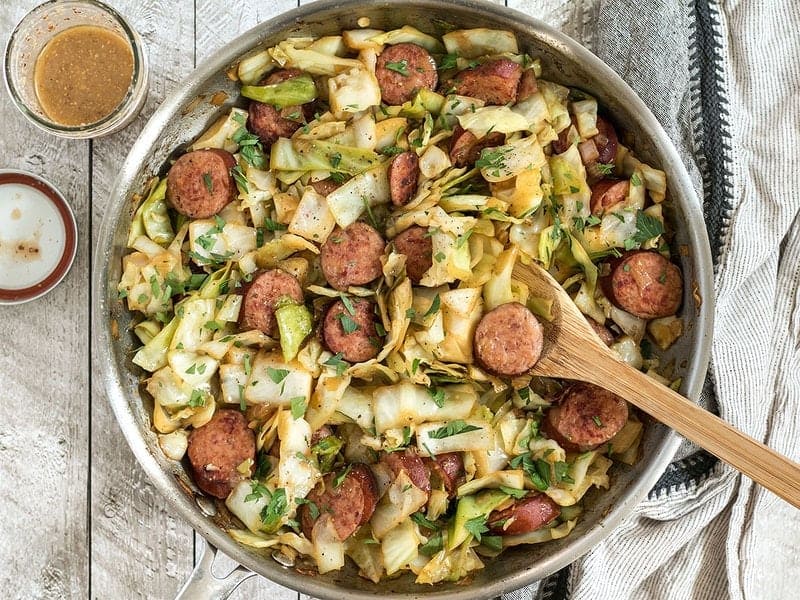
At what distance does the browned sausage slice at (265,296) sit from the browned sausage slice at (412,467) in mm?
635

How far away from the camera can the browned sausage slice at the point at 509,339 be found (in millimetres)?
2775

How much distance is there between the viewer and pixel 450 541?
2.92m

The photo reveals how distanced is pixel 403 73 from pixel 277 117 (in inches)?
19.1

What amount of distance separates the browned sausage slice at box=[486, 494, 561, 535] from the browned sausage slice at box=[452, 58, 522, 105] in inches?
56.3

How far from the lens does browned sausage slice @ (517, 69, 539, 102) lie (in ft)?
9.80

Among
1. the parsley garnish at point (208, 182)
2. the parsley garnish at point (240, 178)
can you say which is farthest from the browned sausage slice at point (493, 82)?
the parsley garnish at point (208, 182)

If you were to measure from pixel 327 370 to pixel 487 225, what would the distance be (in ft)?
2.49

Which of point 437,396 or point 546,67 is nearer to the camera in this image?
point 437,396

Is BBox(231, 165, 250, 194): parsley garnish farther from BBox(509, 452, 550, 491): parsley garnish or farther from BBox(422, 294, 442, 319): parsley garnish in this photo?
BBox(509, 452, 550, 491): parsley garnish

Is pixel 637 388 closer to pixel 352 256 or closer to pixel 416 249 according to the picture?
pixel 416 249

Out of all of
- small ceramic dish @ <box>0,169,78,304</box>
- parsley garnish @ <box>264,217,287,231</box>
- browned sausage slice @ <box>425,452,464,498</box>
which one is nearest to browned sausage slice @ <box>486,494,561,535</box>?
browned sausage slice @ <box>425,452,464,498</box>

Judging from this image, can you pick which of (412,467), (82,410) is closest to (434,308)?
(412,467)

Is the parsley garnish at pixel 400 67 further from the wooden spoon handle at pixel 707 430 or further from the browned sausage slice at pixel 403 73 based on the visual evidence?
the wooden spoon handle at pixel 707 430

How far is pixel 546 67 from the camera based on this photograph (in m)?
3.04
